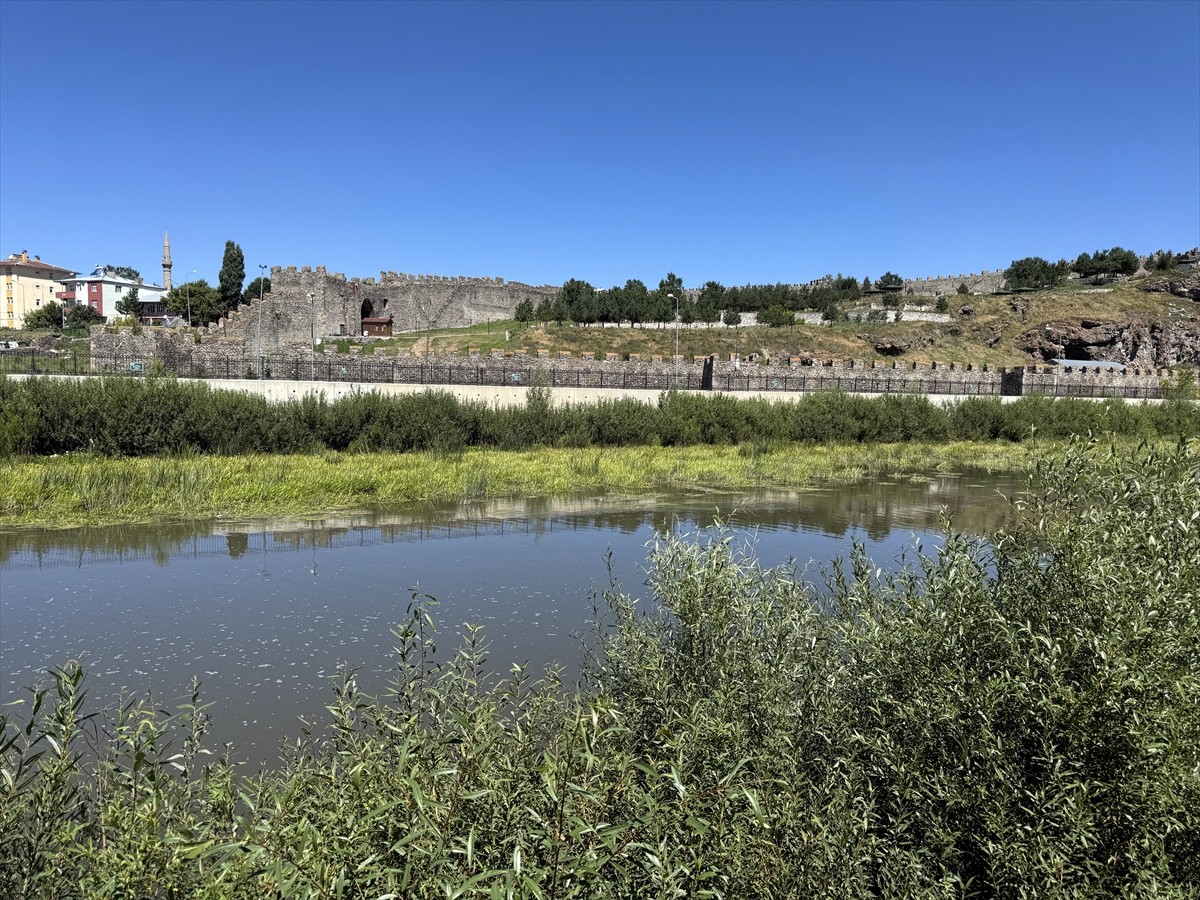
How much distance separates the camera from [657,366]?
34.2 metres

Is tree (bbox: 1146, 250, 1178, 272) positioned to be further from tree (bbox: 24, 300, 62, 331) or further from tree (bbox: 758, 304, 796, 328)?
tree (bbox: 24, 300, 62, 331)

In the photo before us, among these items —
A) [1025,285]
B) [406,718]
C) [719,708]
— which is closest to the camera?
[406,718]

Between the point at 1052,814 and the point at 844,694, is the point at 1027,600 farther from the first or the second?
the point at 1052,814

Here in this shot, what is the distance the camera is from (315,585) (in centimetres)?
1007

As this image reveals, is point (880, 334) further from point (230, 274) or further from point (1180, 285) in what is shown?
point (230, 274)

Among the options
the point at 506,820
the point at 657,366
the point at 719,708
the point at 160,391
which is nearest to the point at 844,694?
the point at 719,708

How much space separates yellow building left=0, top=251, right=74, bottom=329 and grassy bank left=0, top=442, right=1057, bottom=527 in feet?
310

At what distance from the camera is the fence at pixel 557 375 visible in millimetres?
26250

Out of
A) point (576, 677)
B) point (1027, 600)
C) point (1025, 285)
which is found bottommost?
point (576, 677)

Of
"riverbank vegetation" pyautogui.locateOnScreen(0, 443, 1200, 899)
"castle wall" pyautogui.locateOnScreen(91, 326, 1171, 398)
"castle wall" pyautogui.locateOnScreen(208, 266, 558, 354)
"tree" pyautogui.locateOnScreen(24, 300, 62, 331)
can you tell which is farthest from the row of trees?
"tree" pyautogui.locateOnScreen(24, 300, 62, 331)

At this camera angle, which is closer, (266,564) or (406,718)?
(406,718)

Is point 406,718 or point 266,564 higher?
point 406,718

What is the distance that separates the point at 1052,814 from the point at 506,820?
224cm

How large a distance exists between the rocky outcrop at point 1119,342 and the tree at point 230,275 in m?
64.0
